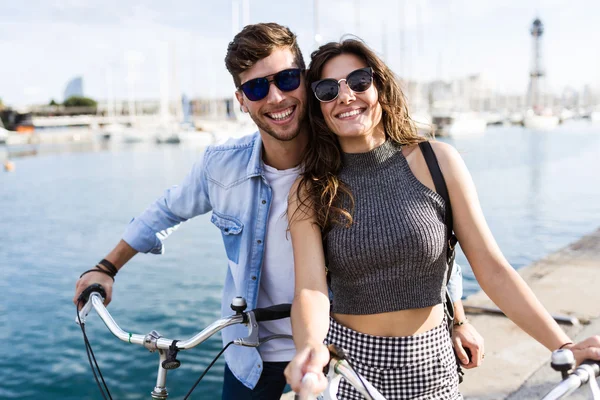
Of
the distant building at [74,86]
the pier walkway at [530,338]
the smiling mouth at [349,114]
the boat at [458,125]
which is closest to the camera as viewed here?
the smiling mouth at [349,114]

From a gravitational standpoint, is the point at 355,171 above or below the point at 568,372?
above

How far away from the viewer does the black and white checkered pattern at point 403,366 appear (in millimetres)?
1983

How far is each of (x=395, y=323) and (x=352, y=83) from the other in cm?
95

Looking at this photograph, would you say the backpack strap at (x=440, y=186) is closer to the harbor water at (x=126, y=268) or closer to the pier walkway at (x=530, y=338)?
the pier walkway at (x=530, y=338)

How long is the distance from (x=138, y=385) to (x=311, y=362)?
240 inches

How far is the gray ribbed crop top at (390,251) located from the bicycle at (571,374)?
0.54 m

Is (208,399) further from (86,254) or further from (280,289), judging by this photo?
(86,254)

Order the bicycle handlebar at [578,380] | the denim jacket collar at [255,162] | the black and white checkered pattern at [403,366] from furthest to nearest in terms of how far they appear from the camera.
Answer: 1. the denim jacket collar at [255,162]
2. the black and white checkered pattern at [403,366]
3. the bicycle handlebar at [578,380]

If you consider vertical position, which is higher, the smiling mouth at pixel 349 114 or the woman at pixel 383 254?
the smiling mouth at pixel 349 114

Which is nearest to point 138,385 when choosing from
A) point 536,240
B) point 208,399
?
point 208,399

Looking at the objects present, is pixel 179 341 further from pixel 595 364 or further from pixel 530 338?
pixel 530 338

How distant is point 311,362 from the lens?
1624 mm

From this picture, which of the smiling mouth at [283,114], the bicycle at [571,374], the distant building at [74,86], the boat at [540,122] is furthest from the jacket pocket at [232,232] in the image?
the distant building at [74,86]

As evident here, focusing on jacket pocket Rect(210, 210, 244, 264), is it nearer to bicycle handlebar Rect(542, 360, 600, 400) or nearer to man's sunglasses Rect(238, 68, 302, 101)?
man's sunglasses Rect(238, 68, 302, 101)
